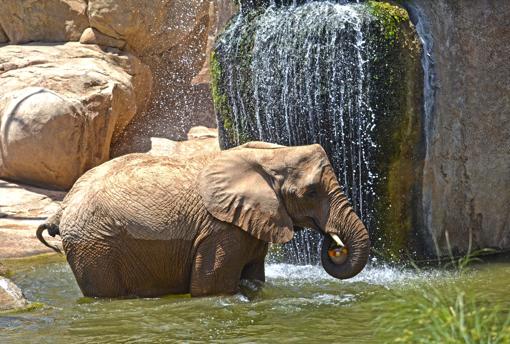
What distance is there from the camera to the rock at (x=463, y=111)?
10.2 meters

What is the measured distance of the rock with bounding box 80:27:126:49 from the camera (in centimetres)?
1533

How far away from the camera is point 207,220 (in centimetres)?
771

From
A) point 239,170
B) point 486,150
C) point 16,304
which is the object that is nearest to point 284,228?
point 239,170

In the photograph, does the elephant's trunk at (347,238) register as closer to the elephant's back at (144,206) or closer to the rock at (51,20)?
the elephant's back at (144,206)

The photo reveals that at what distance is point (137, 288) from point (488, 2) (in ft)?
15.2

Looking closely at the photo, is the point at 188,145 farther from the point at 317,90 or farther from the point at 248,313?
the point at 248,313

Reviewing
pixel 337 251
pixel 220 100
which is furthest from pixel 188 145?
pixel 337 251

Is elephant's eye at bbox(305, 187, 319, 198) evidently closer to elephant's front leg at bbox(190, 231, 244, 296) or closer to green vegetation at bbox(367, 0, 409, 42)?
elephant's front leg at bbox(190, 231, 244, 296)

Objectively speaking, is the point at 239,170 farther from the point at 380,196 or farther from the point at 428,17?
the point at 428,17

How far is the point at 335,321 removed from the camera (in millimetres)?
7172

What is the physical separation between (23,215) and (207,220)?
5089mm

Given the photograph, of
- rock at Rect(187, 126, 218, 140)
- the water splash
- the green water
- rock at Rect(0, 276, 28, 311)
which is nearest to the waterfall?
the water splash

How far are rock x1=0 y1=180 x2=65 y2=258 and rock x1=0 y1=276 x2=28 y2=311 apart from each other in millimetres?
2846

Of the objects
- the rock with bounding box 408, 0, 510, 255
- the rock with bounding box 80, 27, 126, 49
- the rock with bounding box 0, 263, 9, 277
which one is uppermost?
the rock with bounding box 80, 27, 126, 49
